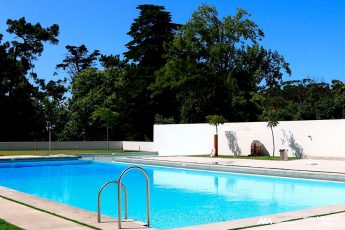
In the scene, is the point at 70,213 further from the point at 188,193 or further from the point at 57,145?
the point at 57,145

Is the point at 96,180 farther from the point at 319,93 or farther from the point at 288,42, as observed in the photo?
the point at 319,93

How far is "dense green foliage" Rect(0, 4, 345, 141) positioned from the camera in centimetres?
→ 3434

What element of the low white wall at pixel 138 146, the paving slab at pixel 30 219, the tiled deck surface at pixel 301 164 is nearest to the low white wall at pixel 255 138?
the tiled deck surface at pixel 301 164

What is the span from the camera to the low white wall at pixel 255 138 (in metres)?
19.7

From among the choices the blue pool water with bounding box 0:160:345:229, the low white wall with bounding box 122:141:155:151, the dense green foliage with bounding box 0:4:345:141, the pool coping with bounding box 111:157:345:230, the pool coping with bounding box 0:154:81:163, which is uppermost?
the dense green foliage with bounding box 0:4:345:141

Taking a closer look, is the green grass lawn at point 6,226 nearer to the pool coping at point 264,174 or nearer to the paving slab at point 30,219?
the paving slab at point 30,219

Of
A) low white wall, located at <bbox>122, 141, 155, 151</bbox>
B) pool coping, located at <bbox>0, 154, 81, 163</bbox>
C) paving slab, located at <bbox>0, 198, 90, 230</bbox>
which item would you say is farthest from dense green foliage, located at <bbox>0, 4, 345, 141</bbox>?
paving slab, located at <bbox>0, 198, 90, 230</bbox>

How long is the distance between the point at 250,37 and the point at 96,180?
22341mm

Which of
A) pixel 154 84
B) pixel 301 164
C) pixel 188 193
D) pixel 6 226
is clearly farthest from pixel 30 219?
pixel 154 84

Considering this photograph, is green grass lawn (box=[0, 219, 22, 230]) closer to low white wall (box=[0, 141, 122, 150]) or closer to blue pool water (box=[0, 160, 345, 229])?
blue pool water (box=[0, 160, 345, 229])

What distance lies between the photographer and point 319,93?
4947 centimetres

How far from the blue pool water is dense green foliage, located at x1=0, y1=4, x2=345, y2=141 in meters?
17.0

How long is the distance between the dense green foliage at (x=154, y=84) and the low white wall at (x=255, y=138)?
735 centimetres

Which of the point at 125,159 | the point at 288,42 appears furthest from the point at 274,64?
the point at 125,159
